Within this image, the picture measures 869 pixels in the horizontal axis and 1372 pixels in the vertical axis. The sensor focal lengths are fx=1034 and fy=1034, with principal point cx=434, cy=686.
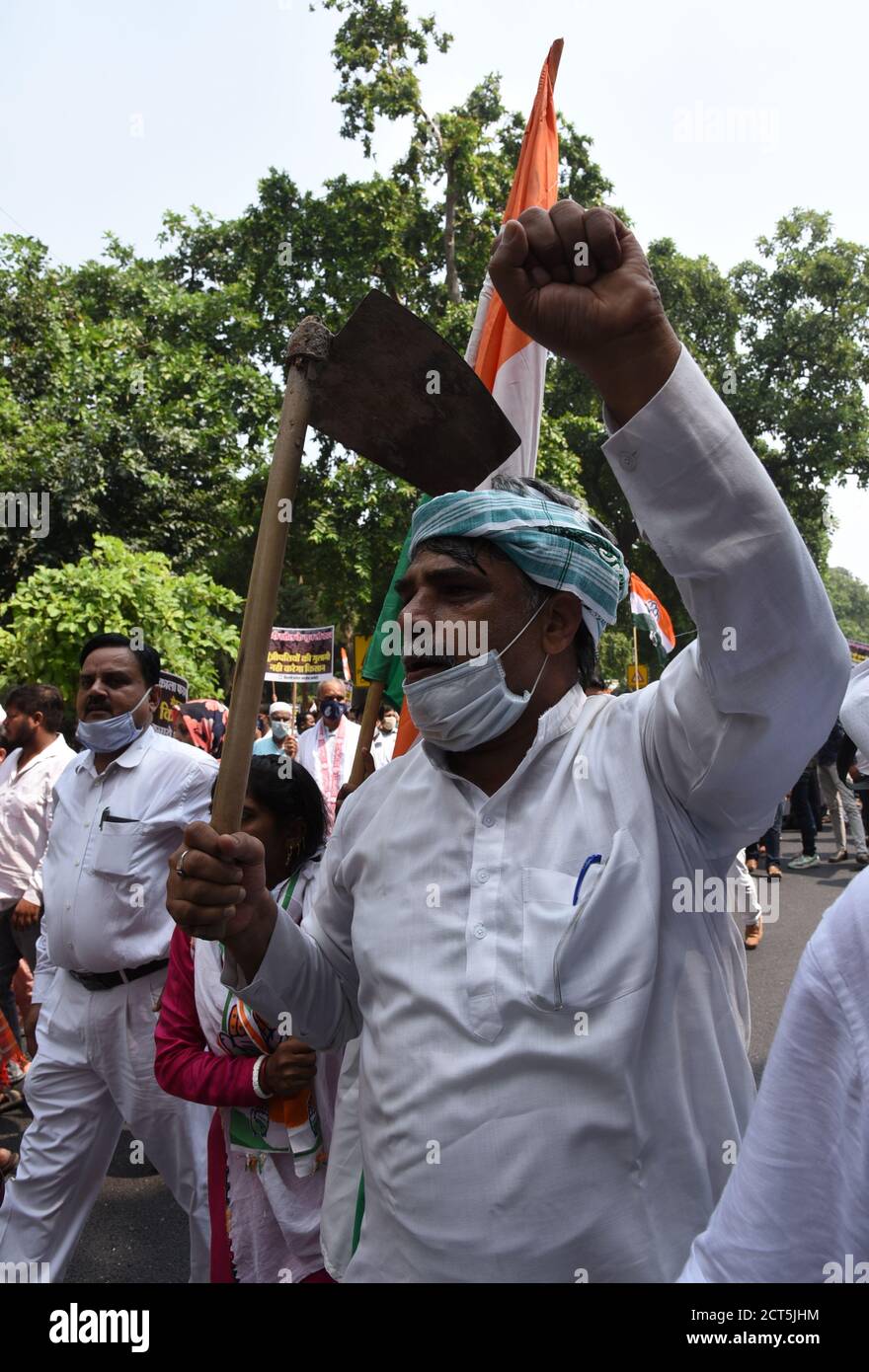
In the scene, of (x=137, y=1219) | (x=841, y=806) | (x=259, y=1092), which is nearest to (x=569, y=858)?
(x=259, y=1092)

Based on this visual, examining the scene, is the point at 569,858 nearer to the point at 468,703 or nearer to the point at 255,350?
the point at 468,703

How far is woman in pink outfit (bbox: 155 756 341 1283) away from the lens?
249cm

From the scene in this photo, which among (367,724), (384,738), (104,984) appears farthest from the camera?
(384,738)

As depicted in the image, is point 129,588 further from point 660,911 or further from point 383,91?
point 383,91

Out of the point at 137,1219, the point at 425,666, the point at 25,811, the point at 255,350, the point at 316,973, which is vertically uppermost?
the point at 255,350

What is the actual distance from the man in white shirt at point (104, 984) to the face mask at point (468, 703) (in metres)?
2.25

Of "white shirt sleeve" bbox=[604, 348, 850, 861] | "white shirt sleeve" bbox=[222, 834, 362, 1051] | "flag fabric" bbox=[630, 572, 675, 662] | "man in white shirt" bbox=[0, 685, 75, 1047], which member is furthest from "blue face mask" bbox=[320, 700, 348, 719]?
"white shirt sleeve" bbox=[604, 348, 850, 861]

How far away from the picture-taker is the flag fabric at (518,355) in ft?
10.3

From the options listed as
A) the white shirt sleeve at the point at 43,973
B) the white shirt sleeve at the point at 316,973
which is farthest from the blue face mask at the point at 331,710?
the white shirt sleeve at the point at 316,973

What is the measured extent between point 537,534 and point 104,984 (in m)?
2.64

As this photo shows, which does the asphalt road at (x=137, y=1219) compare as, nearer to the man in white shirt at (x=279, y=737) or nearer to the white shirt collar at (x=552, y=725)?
the white shirt collar at (x=552, y=725)

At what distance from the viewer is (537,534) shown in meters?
1.78
